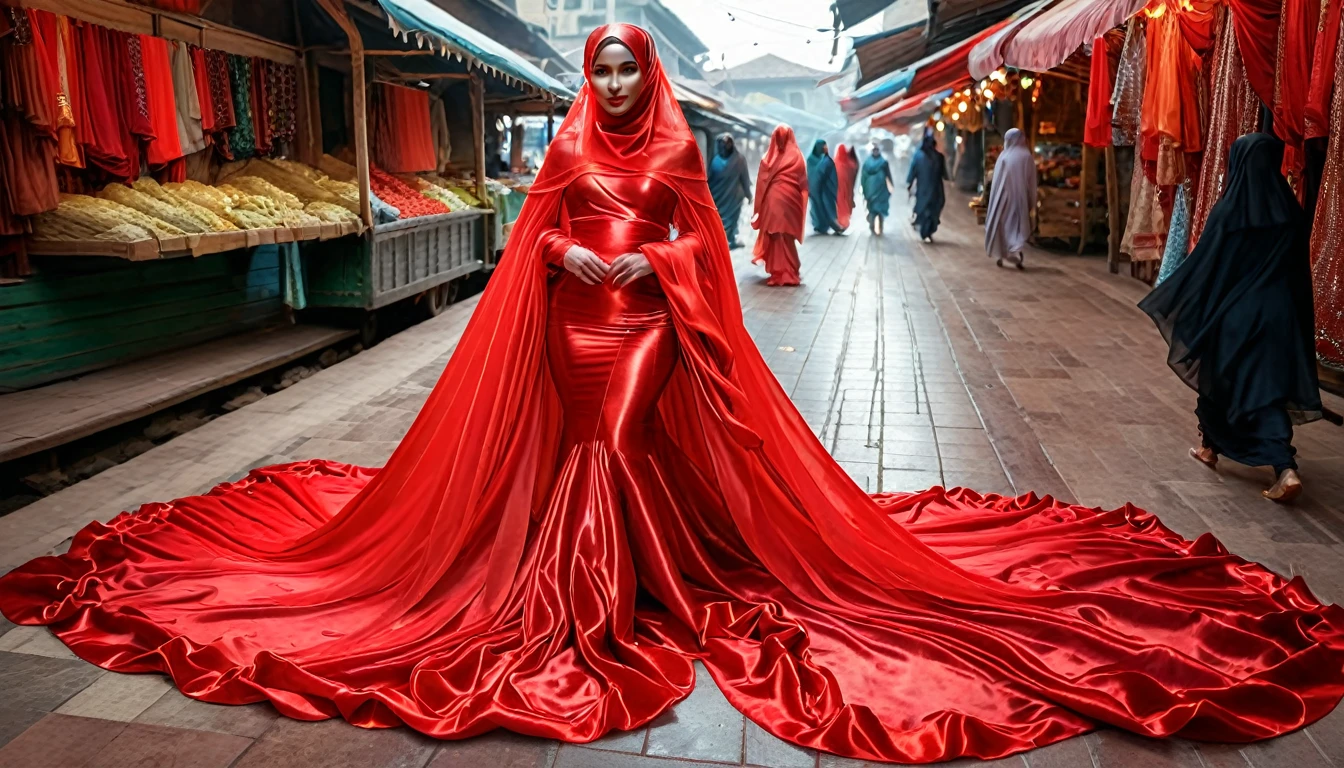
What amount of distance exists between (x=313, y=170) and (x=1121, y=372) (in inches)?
265

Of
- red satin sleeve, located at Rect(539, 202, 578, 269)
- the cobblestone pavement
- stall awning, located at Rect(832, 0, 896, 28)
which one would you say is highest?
stall awning, located at Rect(832, 0, 896, 28)

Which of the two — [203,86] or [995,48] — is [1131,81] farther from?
[203,86]

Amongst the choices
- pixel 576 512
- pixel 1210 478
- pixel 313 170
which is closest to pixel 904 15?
pixel 313 170

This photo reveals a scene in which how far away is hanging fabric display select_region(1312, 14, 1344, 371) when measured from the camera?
20.3 feet

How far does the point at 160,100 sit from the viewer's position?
7.00 metres

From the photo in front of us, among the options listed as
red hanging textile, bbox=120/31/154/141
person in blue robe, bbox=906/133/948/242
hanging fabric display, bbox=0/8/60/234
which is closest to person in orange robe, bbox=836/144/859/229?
person in blue robe, bbox=906/133/948/242

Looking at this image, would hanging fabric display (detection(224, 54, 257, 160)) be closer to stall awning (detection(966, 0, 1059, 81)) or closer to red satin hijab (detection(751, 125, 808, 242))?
red satin hijab (detection(751, 125, 808, 242))

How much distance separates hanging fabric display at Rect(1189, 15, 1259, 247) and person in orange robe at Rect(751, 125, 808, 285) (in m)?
5.38

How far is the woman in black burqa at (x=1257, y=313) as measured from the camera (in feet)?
15.0

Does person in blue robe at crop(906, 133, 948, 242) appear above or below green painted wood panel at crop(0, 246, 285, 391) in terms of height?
above

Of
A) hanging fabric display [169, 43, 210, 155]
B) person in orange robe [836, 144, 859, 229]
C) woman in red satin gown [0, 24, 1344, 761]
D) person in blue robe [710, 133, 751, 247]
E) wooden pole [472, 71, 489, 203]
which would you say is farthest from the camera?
person in orange robe [836, 144, 859, 229]

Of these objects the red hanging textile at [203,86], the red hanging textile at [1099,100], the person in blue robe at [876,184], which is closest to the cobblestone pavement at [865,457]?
the red hanging textile at [1099,100]

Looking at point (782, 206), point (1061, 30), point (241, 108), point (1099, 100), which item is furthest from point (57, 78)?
point (1099, 100)

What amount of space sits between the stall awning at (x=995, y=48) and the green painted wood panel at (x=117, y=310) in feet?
25.8
